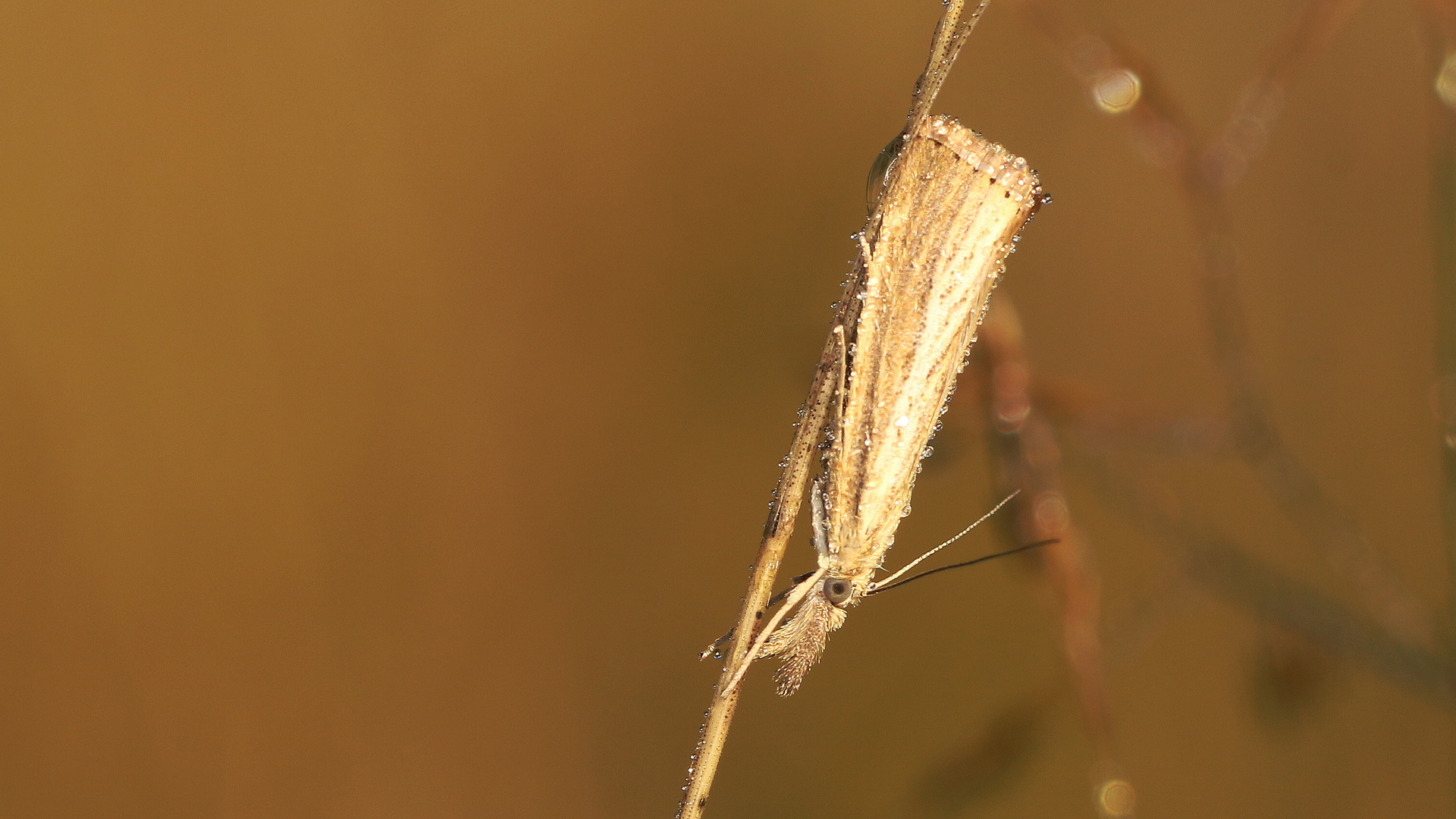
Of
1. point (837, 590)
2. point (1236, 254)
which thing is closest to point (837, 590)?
point (837, 590)

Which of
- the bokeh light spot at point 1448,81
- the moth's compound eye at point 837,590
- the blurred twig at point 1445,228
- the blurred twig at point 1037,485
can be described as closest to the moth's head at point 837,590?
the moth's compound eye at point 837,590

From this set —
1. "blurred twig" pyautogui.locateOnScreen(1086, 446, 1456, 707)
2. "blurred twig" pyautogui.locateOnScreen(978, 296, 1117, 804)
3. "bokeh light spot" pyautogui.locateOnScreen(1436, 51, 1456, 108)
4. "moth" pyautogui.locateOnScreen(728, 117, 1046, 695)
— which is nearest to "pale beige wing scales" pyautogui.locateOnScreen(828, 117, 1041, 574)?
"moth" pyautogui.locateOnScreen(728, 117, 1046, 695)

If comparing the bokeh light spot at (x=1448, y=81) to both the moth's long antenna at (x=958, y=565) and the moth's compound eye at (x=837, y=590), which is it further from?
the moth's compound eye at (x=837, y=590)

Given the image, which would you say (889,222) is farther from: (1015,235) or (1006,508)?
(1006,508)

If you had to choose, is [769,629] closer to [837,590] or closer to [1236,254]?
[837,590]

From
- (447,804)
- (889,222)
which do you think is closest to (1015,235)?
(889,222)

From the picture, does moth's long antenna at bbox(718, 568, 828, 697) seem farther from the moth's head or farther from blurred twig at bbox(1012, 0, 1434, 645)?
blurred twig at bbox(1012, 0, 1434, 645)

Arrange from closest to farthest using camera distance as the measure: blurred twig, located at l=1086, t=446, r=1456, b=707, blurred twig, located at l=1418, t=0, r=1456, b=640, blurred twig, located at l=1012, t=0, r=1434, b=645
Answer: blurred twig, located at l=1418, t=0, r=1456, b=640, blurred twig, located at l=1012, t=0, r=1434, b=645, blurred twig, located at l=1086, t=446, r=1456, b=707
